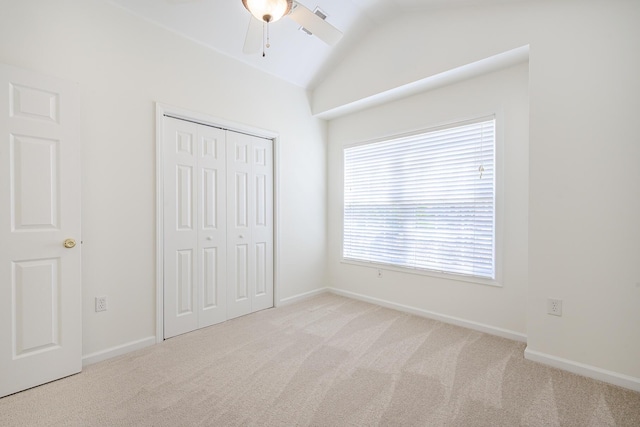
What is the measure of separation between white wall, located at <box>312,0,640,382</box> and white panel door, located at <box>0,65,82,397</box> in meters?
3.49

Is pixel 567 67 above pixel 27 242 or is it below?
above

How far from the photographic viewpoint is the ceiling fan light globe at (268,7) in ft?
5.74

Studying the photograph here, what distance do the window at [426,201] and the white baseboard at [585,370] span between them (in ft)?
2.48

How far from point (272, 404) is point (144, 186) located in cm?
206

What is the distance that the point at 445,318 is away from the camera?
3.18m

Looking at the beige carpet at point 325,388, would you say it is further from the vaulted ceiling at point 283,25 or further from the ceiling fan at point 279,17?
the vaulted ceiling at point 283,25

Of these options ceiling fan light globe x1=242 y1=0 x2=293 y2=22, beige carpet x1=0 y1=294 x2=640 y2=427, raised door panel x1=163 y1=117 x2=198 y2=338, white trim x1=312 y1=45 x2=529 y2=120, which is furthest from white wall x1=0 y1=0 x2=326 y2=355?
white trim x1=312 y1=45 x2=529 y2=120

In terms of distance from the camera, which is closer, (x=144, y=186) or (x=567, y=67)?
(x=567, y=67)

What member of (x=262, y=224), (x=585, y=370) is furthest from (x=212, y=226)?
(x=585, y=370)

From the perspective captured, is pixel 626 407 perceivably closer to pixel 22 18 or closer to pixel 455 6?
pixel 455 6

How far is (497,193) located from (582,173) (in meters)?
0.70

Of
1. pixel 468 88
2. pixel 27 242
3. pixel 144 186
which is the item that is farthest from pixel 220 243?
pixel 468 88

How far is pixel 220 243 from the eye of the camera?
318cm

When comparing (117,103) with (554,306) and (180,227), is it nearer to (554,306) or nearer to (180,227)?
(180,227)
